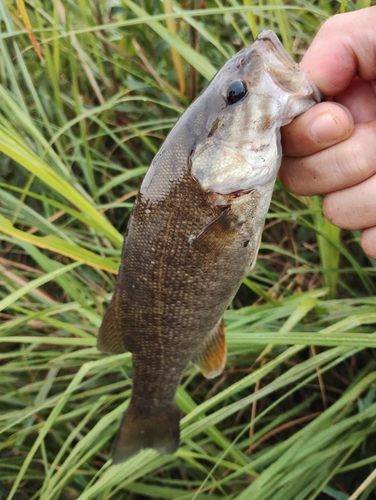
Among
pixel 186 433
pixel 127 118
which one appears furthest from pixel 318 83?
pixel 127 118

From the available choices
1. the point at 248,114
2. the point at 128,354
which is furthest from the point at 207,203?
the point at 128,354

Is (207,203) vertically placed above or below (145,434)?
above

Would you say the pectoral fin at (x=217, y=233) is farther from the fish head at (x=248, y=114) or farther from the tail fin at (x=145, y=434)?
the tail fin at (x=145, y=434)

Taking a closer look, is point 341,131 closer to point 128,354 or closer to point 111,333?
point 111,333

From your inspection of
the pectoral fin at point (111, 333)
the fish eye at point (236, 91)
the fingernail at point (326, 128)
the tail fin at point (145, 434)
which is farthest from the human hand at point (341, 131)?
the tail fin at point (145, 434)

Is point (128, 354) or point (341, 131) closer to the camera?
point (341, 131)

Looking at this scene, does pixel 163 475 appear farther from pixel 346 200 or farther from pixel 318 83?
pixel 318 83
